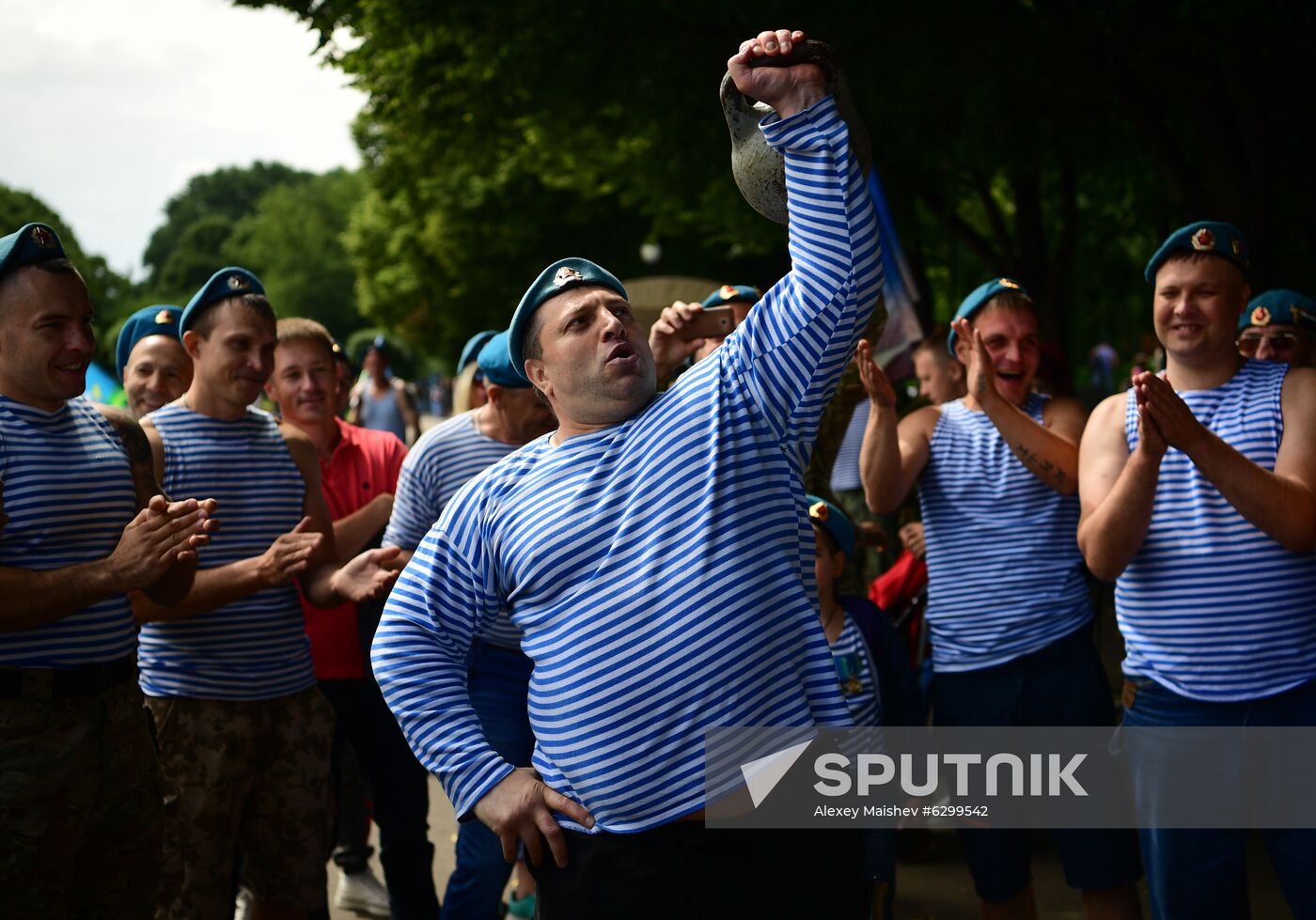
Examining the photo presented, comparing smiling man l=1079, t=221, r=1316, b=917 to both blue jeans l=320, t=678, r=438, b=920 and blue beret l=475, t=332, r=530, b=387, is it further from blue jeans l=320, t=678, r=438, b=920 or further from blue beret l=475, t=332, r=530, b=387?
blue jeans l=320, t=678, r=438, b=920

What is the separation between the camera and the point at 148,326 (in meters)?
5.73

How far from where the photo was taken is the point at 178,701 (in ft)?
14.3

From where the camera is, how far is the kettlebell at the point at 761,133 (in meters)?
2.69

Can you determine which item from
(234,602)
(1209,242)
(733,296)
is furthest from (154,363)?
(1209,242)

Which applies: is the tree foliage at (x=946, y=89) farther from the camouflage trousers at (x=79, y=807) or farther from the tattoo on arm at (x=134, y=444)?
the camouflage trousers at (x=79, y=807)

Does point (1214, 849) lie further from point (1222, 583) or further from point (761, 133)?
point (761, 133)

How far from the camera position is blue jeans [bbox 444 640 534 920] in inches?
166

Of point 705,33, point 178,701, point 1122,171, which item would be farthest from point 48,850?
point 1122,171

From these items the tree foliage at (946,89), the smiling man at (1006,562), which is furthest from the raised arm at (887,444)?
the tree foliage at (946,89)

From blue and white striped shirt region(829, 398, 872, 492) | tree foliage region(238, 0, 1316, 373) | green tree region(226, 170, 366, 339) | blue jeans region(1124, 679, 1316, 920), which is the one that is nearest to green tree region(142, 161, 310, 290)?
green tree region(226, 170, 366, 339)

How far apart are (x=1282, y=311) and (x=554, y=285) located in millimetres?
3419

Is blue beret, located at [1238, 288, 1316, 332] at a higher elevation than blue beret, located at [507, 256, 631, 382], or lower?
lower

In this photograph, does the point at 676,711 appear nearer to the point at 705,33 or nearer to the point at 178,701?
the point at 178,701

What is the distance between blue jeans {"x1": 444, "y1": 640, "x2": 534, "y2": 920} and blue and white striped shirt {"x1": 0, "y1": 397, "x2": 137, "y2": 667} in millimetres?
1112
